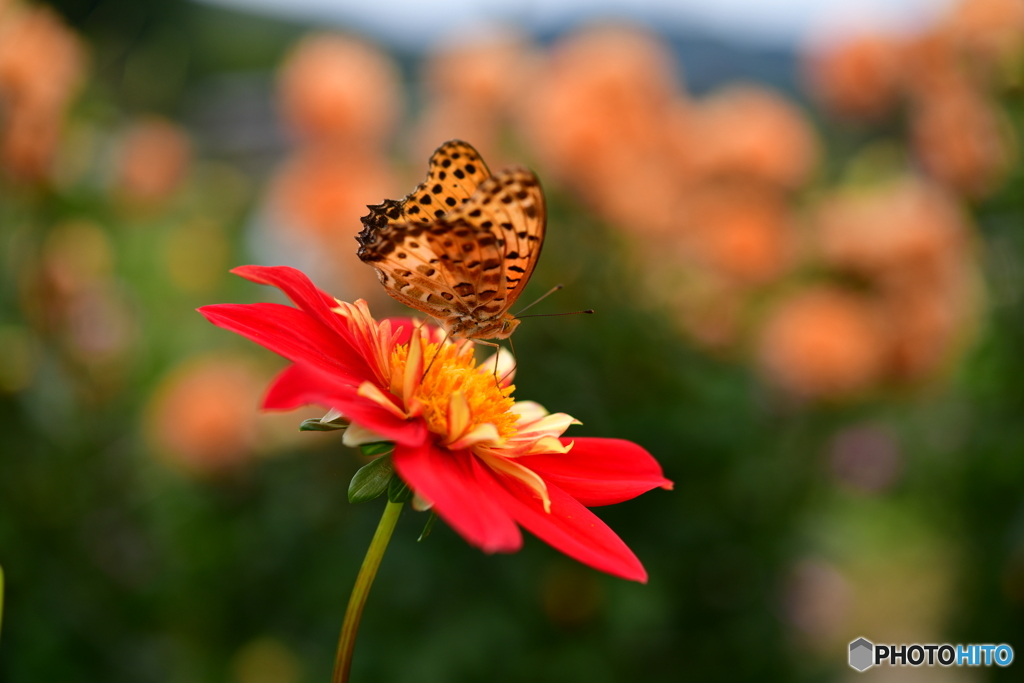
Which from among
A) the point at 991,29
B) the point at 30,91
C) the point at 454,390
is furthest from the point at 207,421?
the point at 991,29

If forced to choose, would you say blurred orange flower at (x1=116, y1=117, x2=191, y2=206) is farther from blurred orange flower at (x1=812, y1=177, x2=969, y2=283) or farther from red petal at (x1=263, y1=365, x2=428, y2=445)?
blurred orange flower at (x1=812, y1=177, x2=969, y2=283)

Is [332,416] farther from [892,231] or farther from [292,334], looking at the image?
[892,231]

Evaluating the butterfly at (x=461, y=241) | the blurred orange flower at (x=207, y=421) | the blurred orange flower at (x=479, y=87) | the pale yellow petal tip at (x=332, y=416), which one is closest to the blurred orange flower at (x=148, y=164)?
the blurred orange flower at (x=207, y=421)

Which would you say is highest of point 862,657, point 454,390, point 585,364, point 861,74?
point 861,74

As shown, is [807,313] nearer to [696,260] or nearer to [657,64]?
[696,260]

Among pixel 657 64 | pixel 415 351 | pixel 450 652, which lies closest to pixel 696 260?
pixel 657 64

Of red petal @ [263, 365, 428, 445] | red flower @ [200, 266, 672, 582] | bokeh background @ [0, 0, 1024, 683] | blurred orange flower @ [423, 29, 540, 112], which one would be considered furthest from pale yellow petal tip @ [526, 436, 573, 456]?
blurred orange flower @ [423, 29, 540, 112]

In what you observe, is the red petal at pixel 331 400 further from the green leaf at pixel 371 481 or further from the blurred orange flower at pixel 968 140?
the blurred orange flower at pixel 968 140
